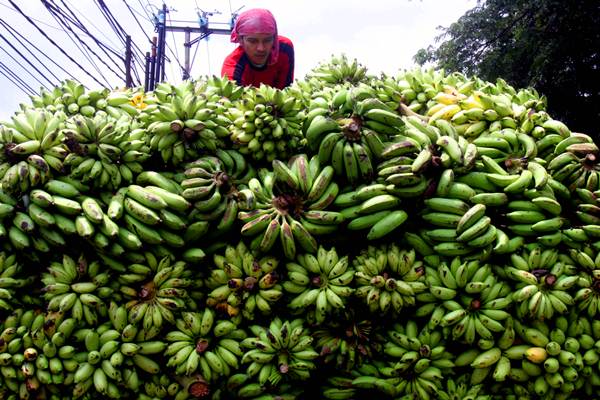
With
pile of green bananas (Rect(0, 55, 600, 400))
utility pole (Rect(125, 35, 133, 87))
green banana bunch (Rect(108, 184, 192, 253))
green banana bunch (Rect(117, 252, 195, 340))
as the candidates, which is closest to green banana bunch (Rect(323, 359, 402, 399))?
pile of green bananas (Rect(0, 55, 600, 400))

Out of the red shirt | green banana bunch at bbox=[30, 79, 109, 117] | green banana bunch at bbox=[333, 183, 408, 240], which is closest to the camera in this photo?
green banana bunch at bbox=[333, 183, 408, 240]

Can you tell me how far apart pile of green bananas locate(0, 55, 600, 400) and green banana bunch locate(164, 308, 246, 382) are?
1 cm

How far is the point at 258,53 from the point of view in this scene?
5.09 meters

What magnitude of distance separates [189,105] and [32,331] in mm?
1491

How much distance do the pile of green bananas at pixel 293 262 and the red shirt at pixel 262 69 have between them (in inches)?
82.5

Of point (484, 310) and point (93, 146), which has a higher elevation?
point (93, 146)

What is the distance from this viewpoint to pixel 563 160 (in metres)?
3.06

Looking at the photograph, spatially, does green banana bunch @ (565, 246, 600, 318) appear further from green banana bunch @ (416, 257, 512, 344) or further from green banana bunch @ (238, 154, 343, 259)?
green banana bunch @ (238, 154, 343, 259)

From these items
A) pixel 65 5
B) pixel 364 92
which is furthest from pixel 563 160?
pixel 65 5

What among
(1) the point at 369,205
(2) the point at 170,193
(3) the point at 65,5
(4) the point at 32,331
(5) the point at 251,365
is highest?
(3) the point at 65,5

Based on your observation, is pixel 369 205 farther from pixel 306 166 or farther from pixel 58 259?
pixel 58 259

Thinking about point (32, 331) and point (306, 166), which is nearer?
point (32, 331)

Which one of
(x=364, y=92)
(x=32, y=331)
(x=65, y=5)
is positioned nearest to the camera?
(x=32, y=331)

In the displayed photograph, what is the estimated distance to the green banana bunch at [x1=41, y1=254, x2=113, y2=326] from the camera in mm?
2732
